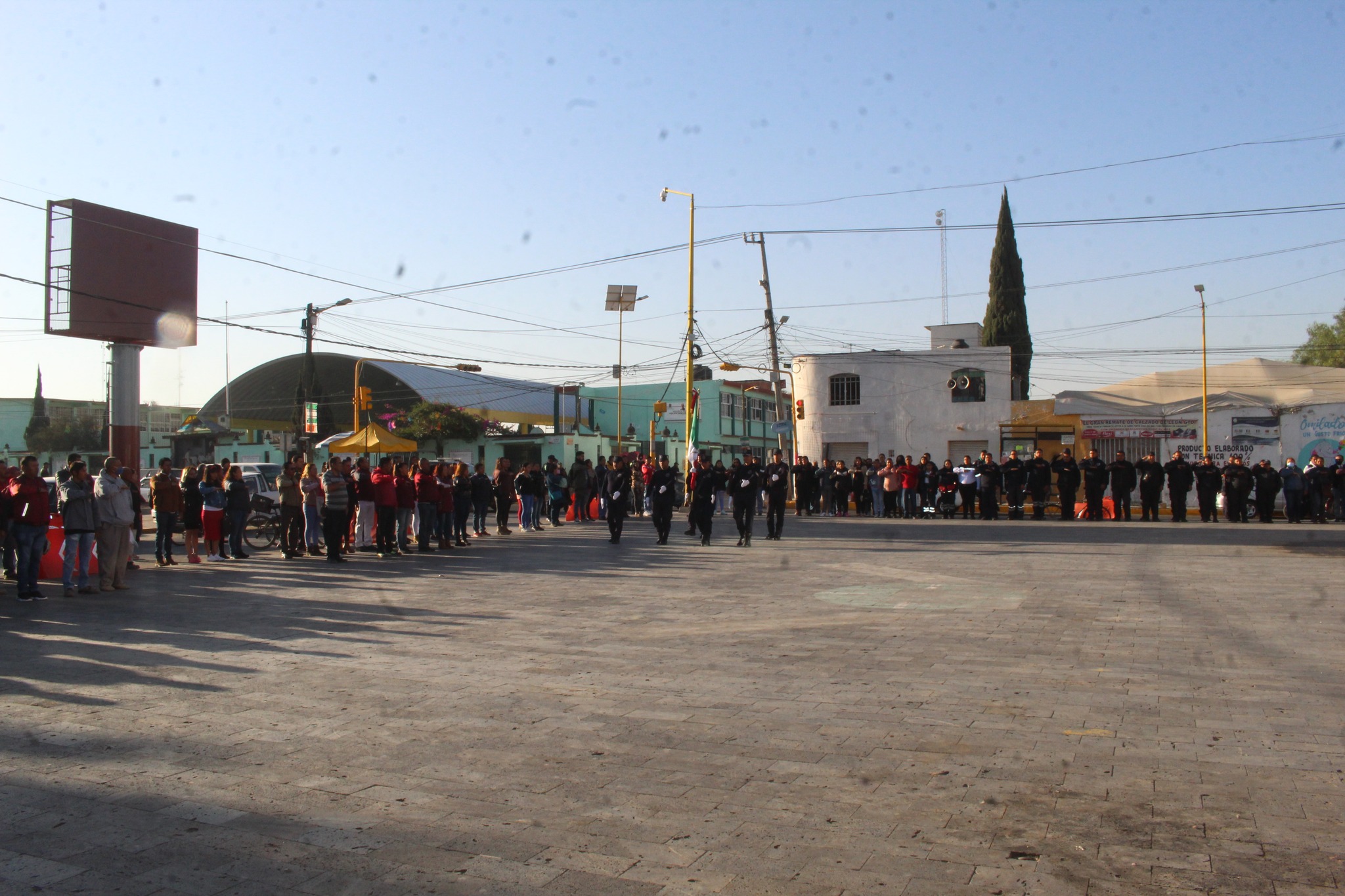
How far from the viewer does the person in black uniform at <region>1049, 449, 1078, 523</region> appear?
1017 inches

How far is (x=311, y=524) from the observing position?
1783cm

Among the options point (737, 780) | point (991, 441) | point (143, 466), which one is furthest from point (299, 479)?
point (143, 466)

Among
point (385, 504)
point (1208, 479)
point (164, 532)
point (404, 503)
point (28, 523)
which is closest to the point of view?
point (28, 523)

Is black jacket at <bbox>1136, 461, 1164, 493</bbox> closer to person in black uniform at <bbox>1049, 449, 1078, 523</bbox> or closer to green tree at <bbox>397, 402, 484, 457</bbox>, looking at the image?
person in black uniform at <bbox>1049, 449, 1078, 523</bbox>

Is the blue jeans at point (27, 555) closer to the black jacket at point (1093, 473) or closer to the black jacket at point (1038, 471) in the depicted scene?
the black jacket at point (1038, 471)

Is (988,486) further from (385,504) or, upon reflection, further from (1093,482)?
(385,504)

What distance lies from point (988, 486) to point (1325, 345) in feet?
172

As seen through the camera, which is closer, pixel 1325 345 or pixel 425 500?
pixel 425 500

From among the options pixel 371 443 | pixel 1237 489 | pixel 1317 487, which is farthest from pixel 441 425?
pixel 1317 487

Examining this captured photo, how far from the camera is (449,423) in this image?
Answer: 52.8m

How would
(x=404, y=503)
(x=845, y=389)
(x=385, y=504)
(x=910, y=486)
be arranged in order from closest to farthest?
(x=385, y=504)
(x=404, y=503)
(x=910, y=486)
(x=845, y=389)

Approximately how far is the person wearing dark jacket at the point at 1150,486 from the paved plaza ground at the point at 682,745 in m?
14.9

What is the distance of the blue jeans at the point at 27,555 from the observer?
40.4ft

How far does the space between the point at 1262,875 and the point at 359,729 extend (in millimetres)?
4577
